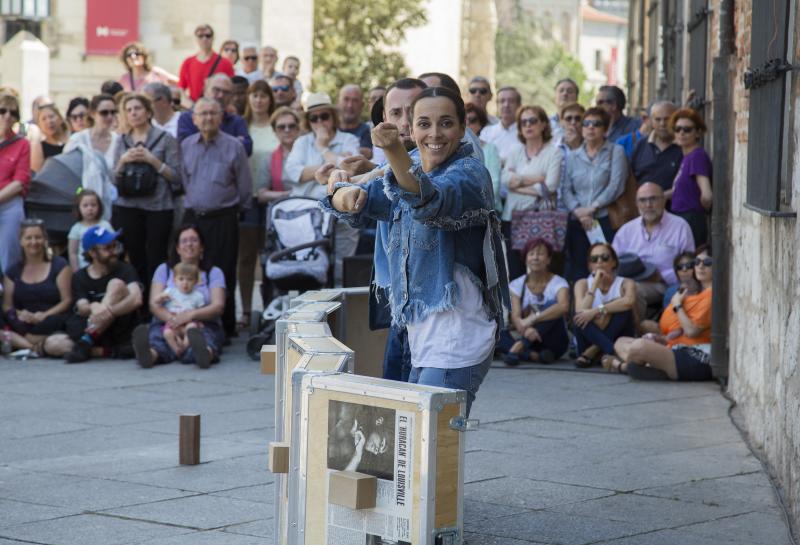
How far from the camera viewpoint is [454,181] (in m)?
4.80

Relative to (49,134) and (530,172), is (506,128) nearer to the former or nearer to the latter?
(530,172)

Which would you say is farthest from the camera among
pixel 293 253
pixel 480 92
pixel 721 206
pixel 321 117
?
pixel 480 92

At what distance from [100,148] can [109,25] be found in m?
16.6

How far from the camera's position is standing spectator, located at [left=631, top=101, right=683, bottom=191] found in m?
11.6

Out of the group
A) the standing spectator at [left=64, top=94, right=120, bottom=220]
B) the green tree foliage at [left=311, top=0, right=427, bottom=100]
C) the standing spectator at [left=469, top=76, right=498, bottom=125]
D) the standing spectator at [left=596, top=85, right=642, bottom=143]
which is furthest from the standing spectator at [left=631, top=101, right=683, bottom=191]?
the green tree foliage at [left=311, top=0, right=427, bottom=100]

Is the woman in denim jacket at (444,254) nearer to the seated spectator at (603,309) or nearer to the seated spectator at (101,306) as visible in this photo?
the seated spectator at (603,309)

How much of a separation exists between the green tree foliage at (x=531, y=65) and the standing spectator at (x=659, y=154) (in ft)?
236

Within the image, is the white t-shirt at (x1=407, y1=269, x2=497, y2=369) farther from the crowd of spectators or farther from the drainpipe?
the crowd of spectators

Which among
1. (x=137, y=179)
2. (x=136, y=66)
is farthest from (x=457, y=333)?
(x=136, y=66)

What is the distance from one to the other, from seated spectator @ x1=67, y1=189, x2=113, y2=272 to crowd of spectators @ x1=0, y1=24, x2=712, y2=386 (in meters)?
0.02

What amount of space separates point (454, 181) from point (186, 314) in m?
6.60

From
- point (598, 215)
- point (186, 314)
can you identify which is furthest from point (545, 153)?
point (186, 314)

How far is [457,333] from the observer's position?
5148mm

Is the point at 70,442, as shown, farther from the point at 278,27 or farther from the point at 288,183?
the point at 278,27
